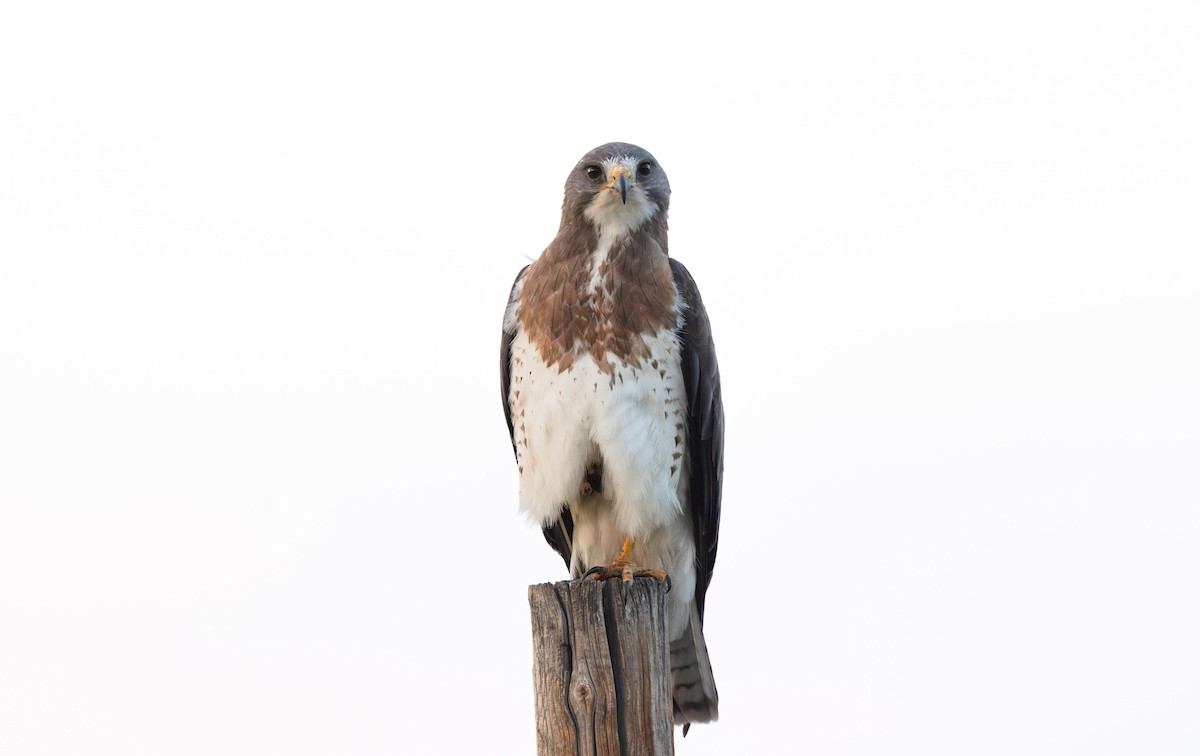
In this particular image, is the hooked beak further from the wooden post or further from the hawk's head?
the wooden post

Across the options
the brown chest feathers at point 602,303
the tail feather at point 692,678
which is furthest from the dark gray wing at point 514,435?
the tail feather at point 692,678

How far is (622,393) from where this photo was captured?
5234 mm

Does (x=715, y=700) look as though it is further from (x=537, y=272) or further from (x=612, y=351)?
(x=537, y=272)

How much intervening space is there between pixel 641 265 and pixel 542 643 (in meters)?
1.91

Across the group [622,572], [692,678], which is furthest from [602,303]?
[692,678]

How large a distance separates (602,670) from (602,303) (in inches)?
71.2

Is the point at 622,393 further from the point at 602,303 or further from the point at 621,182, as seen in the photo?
the point at 621,182

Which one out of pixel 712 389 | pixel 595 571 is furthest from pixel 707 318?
pixel 595 571

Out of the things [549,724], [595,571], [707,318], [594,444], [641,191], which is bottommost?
[549,724]

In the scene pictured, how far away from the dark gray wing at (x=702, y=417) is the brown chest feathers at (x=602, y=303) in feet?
0.33

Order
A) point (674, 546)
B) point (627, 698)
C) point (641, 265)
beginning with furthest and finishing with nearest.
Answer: point (674, 546) → point (641, 265) → point (627, 698)

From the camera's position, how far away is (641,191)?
217 inches

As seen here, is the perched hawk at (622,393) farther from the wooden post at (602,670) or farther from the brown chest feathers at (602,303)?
the wooden post at (602,670)

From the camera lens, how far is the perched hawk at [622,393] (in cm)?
527
